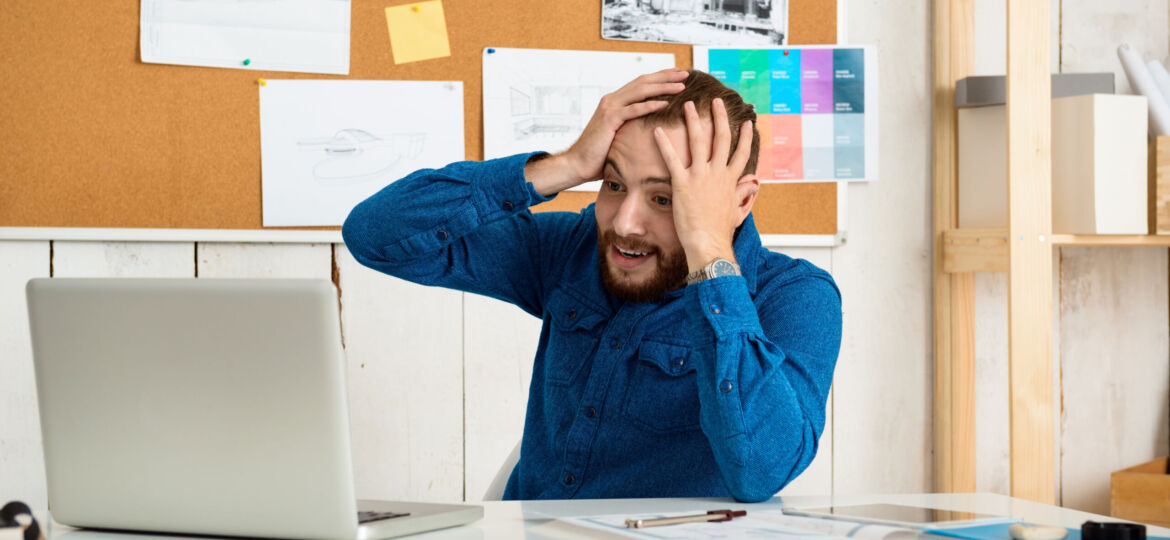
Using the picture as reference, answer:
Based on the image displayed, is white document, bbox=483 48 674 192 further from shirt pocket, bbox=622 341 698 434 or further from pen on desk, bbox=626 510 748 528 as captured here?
pen on desk, bbox=626 510 748 528

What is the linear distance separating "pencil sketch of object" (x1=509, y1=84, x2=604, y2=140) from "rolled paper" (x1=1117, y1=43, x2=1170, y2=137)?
0.97 metres

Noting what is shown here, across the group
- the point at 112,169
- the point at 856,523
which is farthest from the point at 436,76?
the point at 856,523

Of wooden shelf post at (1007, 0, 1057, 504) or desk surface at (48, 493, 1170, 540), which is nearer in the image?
desk surface at (48, 493, 1170, 540)

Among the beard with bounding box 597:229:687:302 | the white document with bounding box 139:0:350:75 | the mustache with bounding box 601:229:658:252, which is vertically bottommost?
the beard with bounding box 597:229:687:302

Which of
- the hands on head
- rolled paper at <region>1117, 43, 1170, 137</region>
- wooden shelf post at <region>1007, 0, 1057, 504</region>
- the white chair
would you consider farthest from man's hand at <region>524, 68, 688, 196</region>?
rolled paper at <region>1117, 43, 1170, 137</region>

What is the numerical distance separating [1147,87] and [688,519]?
1446 mm

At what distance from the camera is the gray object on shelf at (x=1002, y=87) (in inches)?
71.1

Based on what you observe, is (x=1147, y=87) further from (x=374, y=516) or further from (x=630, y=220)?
(x=374, y=516)

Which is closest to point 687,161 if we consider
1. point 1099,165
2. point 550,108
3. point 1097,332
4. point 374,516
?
point 374,516

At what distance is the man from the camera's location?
107 centimetres

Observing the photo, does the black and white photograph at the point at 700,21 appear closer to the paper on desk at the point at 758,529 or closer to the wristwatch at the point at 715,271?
the wristwatch at the point at 715,271

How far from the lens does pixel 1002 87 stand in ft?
6.07

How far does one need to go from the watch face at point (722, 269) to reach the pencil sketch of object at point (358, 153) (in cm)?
87

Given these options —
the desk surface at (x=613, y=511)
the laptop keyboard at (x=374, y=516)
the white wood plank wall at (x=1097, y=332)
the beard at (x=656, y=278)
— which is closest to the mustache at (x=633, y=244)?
the beard at (x=656, y=278)
